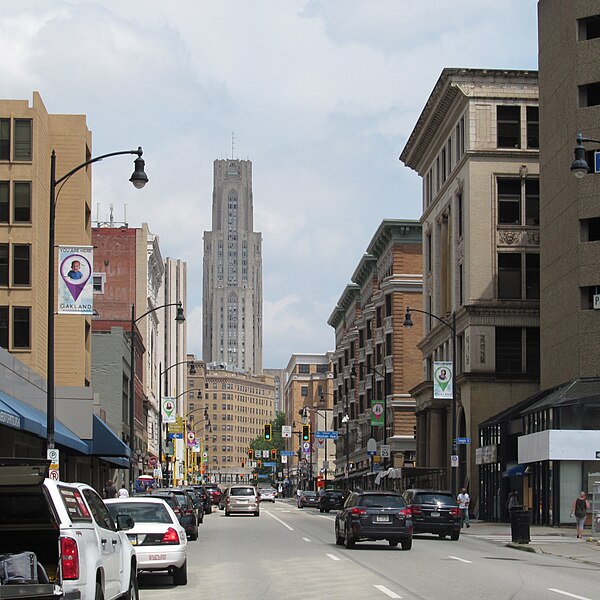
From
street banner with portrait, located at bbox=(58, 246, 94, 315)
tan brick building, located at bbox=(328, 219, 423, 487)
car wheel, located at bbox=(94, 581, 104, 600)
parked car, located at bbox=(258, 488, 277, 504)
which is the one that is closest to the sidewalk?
street banner with portrait, located at bbox=(58, 246, 94, 315)

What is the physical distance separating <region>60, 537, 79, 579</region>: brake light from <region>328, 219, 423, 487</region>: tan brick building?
73.7 meters

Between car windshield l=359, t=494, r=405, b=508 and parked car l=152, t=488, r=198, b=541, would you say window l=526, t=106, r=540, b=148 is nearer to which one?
parked car l=152, t=488, r=198, b=541

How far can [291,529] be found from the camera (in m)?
47.5

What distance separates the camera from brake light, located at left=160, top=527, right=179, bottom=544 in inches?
832

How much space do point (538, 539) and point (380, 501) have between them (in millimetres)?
11263

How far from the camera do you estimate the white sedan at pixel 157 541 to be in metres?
21.0

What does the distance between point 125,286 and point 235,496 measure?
143 ft

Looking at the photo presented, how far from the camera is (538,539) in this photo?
4169 cm

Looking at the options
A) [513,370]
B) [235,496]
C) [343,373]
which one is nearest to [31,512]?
[235,496]

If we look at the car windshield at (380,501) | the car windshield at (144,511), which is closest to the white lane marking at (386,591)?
the car windshield at (144,511)

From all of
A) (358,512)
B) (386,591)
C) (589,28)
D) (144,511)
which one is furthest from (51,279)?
(589,28)

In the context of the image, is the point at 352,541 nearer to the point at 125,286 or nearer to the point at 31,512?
the point at 31,512

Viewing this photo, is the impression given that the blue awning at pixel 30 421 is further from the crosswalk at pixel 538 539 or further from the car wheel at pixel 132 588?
the car wheel at pixel 132 588

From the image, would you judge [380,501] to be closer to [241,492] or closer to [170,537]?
[170,537]
